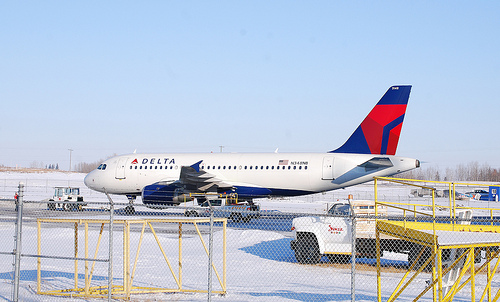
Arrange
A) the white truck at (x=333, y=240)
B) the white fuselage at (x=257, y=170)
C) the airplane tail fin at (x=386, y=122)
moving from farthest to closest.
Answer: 1. the white fuselage at (x=257, y=170)
2. the airplane tail fin at (x=386, y=122)
3. the white truck at (x=333, y=240)

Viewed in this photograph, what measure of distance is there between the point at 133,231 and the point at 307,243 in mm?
10961

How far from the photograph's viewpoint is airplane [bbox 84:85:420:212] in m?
31.4

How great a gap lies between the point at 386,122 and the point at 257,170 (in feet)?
26.5

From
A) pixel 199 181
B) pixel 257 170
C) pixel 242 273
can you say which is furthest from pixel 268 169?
pixel 242 273

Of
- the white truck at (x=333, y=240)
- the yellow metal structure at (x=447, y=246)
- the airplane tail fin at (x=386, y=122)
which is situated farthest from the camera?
the airplane tail fin at (x=386, y=122)

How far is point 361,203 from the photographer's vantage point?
57.7 ft

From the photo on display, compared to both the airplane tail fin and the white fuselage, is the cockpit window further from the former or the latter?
the airplane tail fin

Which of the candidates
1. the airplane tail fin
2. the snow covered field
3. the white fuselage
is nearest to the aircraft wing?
the white fuselage

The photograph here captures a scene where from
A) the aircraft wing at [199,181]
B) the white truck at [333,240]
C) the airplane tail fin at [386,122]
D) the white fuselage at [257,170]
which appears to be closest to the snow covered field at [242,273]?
the white truck at [333,240]

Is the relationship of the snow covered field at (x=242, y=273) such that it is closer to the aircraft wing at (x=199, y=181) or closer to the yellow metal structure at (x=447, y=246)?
the yellow metal structure at (x=447, y=246)

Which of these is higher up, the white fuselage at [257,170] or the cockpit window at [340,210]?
the white fuselage at [257,170]

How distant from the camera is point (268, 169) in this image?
110 ft

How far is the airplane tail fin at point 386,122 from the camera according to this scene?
103 feet

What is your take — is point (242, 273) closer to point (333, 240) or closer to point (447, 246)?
point (333, 240)
